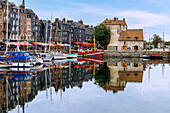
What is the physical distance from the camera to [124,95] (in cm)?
1862

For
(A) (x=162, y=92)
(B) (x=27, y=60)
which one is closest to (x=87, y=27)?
(B) (x=27, y=60)

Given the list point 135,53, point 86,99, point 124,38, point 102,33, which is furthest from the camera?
point 102,33

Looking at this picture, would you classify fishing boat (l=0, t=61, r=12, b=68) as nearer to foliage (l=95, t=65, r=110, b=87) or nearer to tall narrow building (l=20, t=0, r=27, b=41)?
foliage (l=95, t=65, r=110, b=87)

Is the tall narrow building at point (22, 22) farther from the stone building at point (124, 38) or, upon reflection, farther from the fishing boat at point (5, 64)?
the fishing boat at point (5, 64)

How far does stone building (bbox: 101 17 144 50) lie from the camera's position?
3295 inches

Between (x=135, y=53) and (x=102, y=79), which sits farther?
(x=135, y=53)

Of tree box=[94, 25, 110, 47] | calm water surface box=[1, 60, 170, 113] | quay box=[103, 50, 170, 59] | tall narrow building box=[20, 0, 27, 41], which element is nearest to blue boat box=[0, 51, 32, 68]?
calm water surface box=[1, 60, 170, 113]

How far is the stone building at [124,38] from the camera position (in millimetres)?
83688

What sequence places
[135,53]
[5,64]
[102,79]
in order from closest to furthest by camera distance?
[102,79], [5,64], [135,53]

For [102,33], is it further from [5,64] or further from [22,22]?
[5,64]

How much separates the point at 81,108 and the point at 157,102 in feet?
19.4

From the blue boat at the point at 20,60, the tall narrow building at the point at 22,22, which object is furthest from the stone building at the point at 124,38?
the blue boat at the point at 20,60

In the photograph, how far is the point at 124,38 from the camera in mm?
85438

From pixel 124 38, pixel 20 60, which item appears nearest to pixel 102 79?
pixel 20 60
